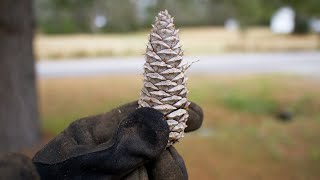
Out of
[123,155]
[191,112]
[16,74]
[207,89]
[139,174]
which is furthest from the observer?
[207,89]

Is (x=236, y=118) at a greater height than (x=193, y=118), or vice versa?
(x=193, y=118)

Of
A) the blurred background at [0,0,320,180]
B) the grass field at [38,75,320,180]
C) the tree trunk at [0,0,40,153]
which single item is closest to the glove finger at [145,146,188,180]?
the blurred background at [0,0,320,180]

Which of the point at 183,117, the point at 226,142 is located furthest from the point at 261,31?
the point at 183,117

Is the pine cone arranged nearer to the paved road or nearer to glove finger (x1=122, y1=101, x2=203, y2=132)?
glove finger (x1=122, y1=101, x2=203, y2=132)

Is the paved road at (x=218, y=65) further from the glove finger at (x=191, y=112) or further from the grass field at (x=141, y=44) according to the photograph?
the glove finger at (x=191, y=112)

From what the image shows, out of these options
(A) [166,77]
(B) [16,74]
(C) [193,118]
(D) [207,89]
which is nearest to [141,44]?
(D) [207,89]

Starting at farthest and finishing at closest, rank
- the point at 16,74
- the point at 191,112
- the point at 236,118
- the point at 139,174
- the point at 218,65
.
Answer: the point at 218,65
the point at 236,118
the point at 16,74
the point at 191,112
the point at 139,174

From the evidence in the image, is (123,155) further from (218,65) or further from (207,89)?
(218,65)
